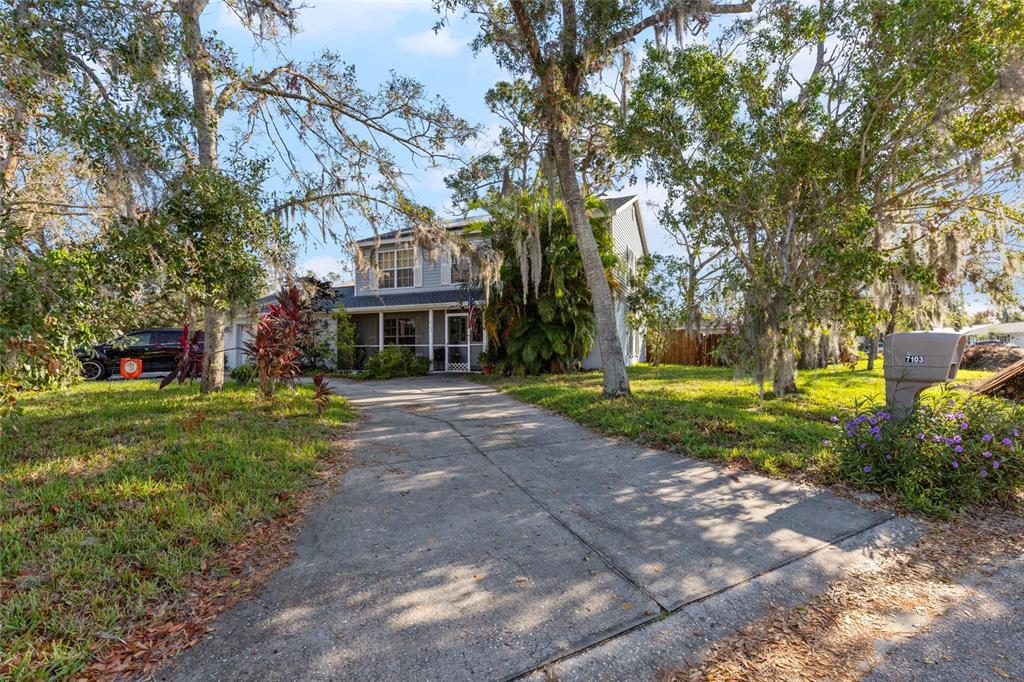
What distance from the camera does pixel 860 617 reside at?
2.38 metres

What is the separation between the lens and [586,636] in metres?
2.17

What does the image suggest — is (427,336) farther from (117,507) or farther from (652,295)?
(117,507)

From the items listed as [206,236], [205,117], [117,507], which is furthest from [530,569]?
[205,117]

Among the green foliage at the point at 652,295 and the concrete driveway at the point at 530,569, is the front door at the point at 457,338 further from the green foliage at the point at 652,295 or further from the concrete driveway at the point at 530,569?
the concrete driveway at the point at 530,569

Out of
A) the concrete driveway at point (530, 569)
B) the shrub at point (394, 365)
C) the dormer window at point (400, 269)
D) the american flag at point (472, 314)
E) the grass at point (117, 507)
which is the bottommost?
the concrete driveway at point (530, 569)

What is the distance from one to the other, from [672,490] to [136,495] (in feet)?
14.4

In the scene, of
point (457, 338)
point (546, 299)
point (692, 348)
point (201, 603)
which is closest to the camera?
point (201, 603)

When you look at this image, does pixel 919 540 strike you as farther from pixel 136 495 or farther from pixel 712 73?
pixel 712 73

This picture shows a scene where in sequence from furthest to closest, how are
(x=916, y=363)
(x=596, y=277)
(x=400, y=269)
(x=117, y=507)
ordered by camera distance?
(x=400, y=269) < (x=596, y=277) < (x=916, y=363) < (x=117, y=507)

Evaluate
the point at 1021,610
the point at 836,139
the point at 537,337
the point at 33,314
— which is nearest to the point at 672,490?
the point at 1021,610

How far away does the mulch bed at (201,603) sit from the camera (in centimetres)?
204

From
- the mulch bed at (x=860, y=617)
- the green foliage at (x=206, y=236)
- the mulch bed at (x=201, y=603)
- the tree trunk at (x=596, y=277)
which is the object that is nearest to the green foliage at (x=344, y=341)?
the tree trunk at (x=596, y=277)

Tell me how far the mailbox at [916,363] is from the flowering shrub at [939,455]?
17 cm

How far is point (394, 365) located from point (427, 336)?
3292 mm
